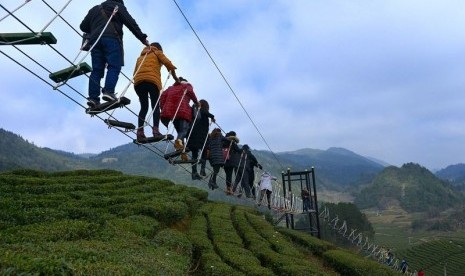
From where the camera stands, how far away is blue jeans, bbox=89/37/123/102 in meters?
6.02

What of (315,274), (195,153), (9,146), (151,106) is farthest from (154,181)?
(9,146)

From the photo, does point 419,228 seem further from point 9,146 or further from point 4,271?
point 9,146

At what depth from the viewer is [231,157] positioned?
15.2 meters

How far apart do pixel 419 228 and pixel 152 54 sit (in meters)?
121

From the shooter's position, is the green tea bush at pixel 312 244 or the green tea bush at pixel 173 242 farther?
the green tea bush at pixel 312 244

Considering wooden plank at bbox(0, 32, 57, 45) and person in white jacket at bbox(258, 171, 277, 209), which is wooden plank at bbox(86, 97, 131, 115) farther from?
person in white jacket at bbox(258, 171, 277, 209)

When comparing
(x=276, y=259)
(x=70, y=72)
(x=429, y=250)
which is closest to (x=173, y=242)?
(x=276, y=259)

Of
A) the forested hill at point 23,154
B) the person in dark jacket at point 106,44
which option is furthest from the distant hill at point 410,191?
the person in dark jacket at point 106,44

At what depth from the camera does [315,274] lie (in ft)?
35.9

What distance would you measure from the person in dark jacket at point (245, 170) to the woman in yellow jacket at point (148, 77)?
7951 mm

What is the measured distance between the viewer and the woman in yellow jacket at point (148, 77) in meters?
Result: 7.36

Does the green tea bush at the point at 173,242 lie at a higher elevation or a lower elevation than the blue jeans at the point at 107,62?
lower

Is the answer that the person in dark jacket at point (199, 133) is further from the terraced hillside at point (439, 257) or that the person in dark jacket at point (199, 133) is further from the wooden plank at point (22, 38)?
the terraced hillside at point (439, 257)

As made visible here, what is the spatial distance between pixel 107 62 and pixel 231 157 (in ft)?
30.9
